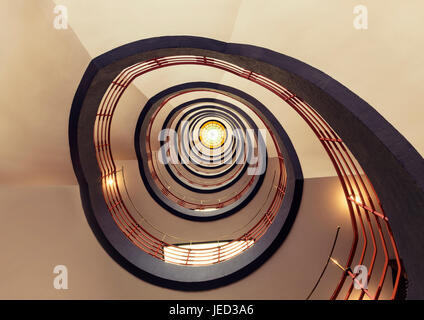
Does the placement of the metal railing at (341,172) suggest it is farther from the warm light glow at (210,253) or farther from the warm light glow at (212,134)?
the warm light glow at (212,134)

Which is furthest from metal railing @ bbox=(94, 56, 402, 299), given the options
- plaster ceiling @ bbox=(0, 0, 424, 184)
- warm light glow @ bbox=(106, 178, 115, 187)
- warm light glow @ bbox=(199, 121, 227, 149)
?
warm light glow @ bbox=(199, 121, 227, 149)

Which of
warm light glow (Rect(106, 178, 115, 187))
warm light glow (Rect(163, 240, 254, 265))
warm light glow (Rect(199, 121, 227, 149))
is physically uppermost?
warm light glow (Rect(199, 121, 227, 149))

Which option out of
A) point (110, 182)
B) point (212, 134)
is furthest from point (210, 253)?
point (212, 134)

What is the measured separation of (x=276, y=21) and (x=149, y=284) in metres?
4.02

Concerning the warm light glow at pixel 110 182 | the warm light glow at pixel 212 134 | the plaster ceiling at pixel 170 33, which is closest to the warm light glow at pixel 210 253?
the warm light glow at pixel 110 182

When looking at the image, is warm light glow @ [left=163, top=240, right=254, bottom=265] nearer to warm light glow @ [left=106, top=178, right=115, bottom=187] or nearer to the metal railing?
the metal railing

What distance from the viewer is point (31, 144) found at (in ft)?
9.99

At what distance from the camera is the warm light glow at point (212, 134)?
1343 centimetres

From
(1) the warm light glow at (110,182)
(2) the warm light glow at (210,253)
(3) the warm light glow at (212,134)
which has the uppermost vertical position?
(3) the warm light glow at (212,134)

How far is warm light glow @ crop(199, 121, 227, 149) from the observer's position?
44.1 ft

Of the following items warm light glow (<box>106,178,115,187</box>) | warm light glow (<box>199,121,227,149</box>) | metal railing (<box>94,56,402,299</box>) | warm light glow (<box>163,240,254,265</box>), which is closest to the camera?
metal railing (<box>94,56,402,299</box>)

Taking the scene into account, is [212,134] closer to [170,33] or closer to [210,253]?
[210,253]

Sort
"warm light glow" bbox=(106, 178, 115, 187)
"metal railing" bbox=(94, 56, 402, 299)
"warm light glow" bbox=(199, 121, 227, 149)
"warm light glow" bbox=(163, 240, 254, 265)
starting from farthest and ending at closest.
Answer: "warm light glow" bbox=(199, 121, 227, 149), "warm light glow" bbox=(106, 178, 115, 187), "warm light glow" bbox=(163, 240, 254, 265), "metal railing" bbox=(94, 56, 402, 299)
